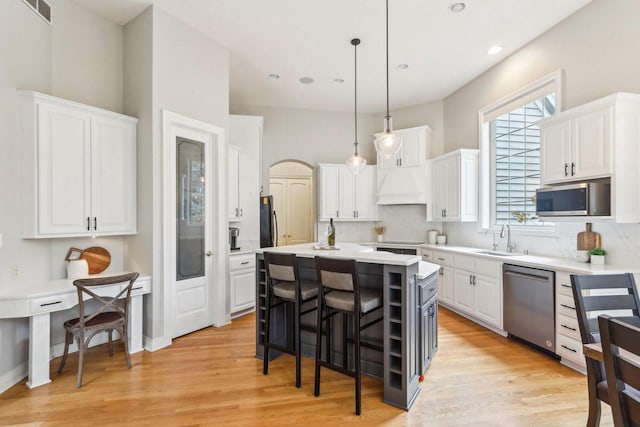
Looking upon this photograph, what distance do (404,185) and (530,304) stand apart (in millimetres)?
2851

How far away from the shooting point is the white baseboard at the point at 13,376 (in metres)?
2.57

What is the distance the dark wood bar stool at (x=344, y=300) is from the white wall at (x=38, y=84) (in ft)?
8.31

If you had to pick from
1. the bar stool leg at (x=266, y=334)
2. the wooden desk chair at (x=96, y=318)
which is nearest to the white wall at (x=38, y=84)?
the wooden desk chair at (x=96, y=318)

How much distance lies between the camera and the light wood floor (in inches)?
88.4

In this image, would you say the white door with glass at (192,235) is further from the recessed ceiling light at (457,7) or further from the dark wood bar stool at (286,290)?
the recessed ceiling light at (457,7)

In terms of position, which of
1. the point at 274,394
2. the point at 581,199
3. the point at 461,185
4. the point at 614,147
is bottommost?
the point at 274,394

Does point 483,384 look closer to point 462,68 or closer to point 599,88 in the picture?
point 599,88

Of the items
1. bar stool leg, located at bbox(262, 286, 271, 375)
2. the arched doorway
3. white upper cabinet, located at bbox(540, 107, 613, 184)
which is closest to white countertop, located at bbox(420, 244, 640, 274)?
white upper cabinet, located at bbox(540, 107, 613, 184)

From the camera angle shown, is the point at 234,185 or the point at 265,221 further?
the point at 265,221

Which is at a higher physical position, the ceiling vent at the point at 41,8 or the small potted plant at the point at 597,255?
the ceiling vent at the point at 41,8

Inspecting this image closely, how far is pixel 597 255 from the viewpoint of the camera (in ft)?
9.95

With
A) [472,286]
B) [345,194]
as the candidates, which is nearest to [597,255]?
[472,286]

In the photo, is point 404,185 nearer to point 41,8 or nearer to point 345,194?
point 345,194

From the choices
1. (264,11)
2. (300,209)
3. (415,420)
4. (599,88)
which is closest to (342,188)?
(300,209)
